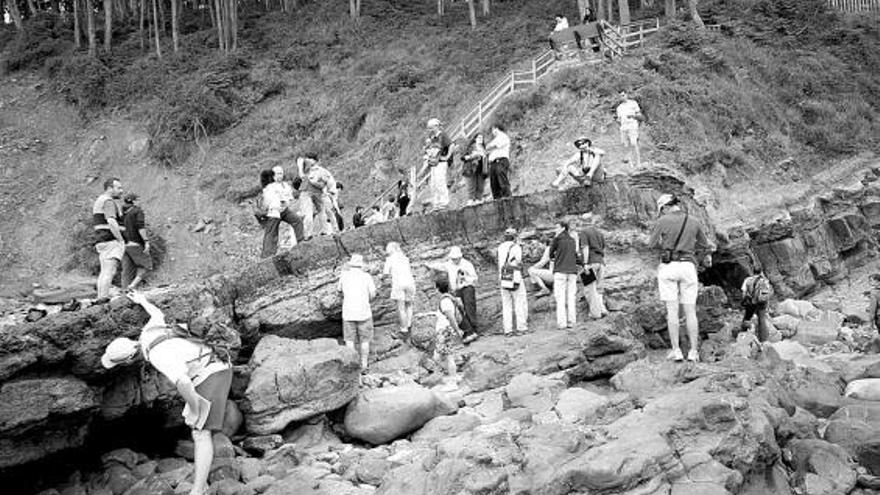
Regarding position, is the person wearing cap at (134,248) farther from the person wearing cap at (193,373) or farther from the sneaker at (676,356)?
the sneaker at (676,356)

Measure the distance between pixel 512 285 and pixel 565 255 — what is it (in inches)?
34.6

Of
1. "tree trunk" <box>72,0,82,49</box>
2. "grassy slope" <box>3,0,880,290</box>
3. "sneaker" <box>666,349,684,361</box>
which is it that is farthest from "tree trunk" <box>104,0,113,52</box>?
"sneaker" <box>666,349,684,361</box>

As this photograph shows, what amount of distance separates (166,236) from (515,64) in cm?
1345

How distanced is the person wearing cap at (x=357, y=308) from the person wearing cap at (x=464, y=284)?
1.46 m

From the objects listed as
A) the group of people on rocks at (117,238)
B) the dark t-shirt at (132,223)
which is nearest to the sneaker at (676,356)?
the group of people on rocks at (117,238)

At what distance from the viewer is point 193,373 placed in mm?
6977

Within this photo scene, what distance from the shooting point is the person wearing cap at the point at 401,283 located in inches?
425

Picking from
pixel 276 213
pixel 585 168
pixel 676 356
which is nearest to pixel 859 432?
pixel 676 356

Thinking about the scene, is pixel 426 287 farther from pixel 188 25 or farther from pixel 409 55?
pixel 188 25

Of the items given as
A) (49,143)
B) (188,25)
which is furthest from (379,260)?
(188,25)

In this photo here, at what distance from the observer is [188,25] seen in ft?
124

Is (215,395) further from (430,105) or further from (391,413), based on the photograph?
(430,105)

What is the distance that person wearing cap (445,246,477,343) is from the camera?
11.1m

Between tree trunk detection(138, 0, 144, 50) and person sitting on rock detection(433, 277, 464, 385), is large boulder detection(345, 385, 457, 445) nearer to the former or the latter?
person sitting on rock detection(433, 277, 464, 385)
